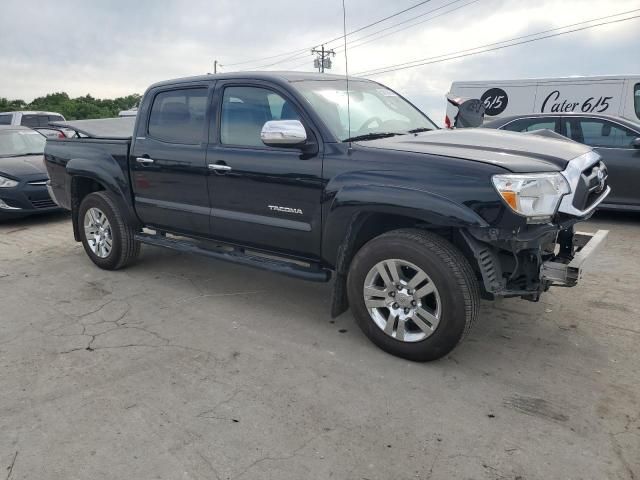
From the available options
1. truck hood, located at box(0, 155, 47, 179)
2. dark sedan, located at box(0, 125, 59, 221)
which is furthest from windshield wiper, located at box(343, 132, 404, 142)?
dark sedan, located at box(0, 125, 59, 221)

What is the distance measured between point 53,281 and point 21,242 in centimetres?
218

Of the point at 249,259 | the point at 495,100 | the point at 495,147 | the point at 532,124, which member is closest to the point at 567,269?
the point at 495,147

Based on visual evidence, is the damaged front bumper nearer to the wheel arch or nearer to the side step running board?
the wheel arch

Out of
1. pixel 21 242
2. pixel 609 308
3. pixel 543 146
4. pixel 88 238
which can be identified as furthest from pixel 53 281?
pixel 609 308

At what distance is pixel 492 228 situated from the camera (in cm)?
299

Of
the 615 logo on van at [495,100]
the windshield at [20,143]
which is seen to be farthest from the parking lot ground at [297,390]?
the 615 logo on van at [495,100]

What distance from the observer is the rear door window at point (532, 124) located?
7.80 metres

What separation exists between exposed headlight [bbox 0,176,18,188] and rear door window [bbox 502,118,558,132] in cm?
746

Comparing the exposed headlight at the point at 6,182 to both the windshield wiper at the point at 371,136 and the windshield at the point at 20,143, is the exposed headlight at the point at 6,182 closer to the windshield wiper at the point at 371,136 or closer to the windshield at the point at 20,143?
the windshield at the point at 20,143

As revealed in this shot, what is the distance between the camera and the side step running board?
12.6ft

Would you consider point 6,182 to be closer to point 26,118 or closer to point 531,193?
point 531,193

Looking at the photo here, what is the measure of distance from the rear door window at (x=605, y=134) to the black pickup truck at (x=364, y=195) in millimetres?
4080

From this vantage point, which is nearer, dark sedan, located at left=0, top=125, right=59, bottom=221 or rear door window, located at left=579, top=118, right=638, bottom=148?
rear door window, located at left=579, top=118, right=638, bottom=148

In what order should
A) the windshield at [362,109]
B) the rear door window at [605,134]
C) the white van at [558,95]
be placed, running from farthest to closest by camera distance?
the white van at [558,95]
the rear door window at [605,134]
the windshield at [362,109]
